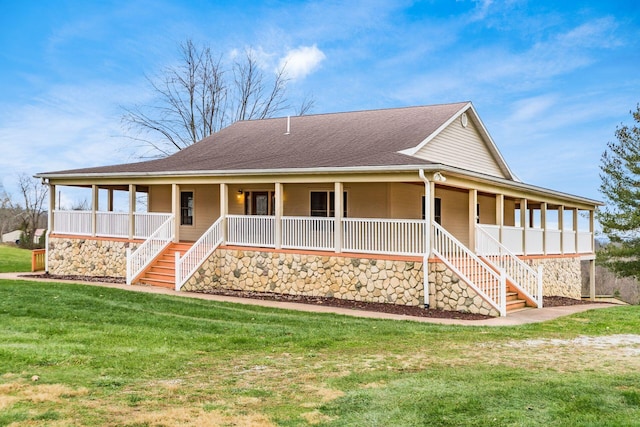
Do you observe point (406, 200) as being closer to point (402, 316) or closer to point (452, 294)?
point (452, 294)

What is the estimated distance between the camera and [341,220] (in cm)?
1611

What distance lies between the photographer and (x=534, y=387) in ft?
20.8

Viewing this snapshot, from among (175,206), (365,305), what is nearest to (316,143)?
(175,206)

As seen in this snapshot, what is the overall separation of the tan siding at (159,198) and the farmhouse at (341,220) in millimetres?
44

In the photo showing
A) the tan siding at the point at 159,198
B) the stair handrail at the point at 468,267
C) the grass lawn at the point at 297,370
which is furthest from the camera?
the tan siding at the point at 159,198

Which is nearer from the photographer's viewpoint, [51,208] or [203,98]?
[51,208]

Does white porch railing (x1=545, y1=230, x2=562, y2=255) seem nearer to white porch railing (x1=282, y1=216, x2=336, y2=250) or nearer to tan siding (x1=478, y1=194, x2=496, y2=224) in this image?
tan siding (x1=478, y1=194, x2=496, y2=224)

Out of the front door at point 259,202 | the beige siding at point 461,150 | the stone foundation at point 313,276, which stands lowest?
the stone foundation at point 313,276

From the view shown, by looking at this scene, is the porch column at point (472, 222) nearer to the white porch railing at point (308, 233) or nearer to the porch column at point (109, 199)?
the white porch railing at point (308, 233)

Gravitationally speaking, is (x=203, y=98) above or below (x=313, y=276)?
above

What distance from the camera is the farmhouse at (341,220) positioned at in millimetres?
14992

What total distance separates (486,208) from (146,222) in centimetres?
1317

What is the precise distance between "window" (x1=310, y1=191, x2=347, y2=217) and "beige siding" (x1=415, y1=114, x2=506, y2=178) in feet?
9.78

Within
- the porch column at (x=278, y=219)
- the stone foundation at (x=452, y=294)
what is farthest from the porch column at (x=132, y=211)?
the stone foundation at (x=452, y=294)
